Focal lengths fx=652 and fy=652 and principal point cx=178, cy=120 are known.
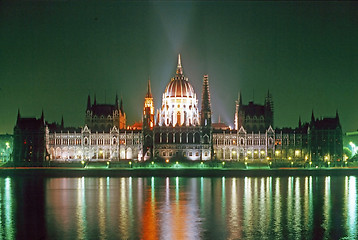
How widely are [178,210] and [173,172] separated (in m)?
48.9

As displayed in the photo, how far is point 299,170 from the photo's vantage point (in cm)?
10494

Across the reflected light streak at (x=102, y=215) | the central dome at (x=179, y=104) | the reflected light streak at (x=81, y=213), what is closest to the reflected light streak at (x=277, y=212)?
the reflected light streak at (x=102, y=215)

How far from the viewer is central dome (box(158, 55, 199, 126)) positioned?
168 metres

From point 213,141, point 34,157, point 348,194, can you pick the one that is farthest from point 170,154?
point 348,194

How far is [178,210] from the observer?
56.7m

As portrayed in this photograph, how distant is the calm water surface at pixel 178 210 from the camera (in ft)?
147

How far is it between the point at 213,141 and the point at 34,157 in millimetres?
41077

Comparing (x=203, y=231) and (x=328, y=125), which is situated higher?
(x=328, y=125)

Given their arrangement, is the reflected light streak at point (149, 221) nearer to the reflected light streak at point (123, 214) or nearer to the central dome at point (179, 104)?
the reflected light streak at point (123, 214)

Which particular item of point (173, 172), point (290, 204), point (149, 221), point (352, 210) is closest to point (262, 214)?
point (290, 204)

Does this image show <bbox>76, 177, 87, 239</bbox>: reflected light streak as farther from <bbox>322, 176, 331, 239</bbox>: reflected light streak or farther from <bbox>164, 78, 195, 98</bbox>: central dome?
<bbox>164, 78, 195, 98</bbox>: central dome

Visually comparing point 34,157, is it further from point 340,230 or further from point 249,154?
point 340,230

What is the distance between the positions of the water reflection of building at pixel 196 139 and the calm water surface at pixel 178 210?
59.0m

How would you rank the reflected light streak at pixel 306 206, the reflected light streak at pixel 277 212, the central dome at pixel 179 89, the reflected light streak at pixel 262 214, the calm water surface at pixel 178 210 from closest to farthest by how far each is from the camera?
the calm water surface at pixel 178 210 < the reflected light streak at pixel 277 212 < the reflected light streak at pixel 262 214 < the reflected light streak at pixel 306 206 < the central dome at pixel 179 89
